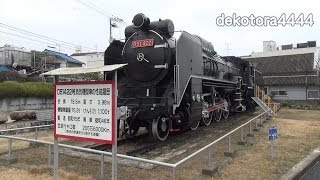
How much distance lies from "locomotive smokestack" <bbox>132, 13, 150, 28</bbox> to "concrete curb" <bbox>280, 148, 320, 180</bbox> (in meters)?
6.26

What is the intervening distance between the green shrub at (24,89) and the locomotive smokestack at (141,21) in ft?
57.9

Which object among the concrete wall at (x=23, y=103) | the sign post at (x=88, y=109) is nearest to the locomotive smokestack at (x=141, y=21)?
the sign post at (x=88, y=109)

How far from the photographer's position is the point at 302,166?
9.02 meters

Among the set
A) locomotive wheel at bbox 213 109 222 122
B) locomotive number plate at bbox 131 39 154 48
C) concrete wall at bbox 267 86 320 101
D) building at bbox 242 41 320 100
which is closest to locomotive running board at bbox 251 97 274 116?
locomotive wheel at bbox 213 109 222 122

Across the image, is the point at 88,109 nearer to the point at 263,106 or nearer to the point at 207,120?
the point at 207,120

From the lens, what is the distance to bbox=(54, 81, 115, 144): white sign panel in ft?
19.5

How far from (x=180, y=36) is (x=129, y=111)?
282 centimetres

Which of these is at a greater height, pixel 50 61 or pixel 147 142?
pixel 50 61

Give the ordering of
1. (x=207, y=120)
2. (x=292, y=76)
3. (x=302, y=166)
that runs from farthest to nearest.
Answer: (x=292, y=76) < (x=207, y=120) < (x=302, y=166)

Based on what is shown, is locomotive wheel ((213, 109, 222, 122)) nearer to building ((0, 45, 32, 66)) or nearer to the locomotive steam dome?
the locomotive steam dome

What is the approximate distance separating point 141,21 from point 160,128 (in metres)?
3.51

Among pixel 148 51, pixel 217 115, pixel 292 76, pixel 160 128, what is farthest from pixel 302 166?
pixel 292 76

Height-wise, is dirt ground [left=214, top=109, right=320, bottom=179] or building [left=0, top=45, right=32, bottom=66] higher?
building [left=0, top=45, right=32, bottom=66]

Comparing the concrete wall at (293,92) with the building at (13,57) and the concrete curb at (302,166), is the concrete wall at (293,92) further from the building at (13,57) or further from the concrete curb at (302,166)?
the building at (13,57)
